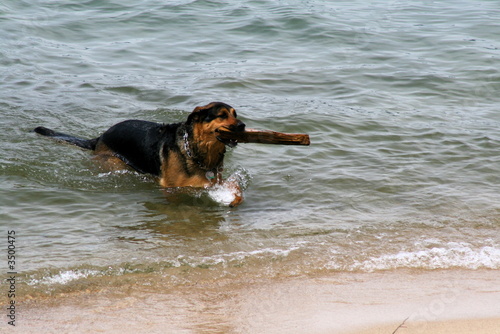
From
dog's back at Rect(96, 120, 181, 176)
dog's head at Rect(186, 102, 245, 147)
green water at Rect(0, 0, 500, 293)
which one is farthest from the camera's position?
dog's back at Rect(96, 120, 181, 176)

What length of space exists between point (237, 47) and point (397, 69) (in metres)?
3.47

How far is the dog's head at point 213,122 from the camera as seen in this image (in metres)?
6.38

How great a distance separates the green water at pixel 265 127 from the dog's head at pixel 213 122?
2.14 ft

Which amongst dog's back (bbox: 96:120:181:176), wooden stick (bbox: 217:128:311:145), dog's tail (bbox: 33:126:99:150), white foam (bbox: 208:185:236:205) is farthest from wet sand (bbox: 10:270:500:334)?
dog's tail (bbox: 33:126:99:150)

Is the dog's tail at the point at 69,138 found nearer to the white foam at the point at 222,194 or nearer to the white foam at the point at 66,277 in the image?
the white foam at the point at 222,194

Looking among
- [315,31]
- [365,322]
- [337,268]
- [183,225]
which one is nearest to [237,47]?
[315,31]

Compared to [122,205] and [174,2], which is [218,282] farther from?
[174,2]

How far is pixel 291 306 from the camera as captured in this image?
4.32 m

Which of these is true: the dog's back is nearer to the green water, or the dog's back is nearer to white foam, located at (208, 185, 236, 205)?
the green water

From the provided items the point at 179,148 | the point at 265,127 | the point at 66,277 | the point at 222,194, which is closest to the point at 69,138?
the point at 179,148

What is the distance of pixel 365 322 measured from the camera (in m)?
4.00

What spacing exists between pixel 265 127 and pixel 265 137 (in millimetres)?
2940

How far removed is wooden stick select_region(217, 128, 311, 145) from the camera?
5953mm

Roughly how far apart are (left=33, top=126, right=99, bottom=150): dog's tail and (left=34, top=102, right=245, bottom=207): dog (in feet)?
0.58
